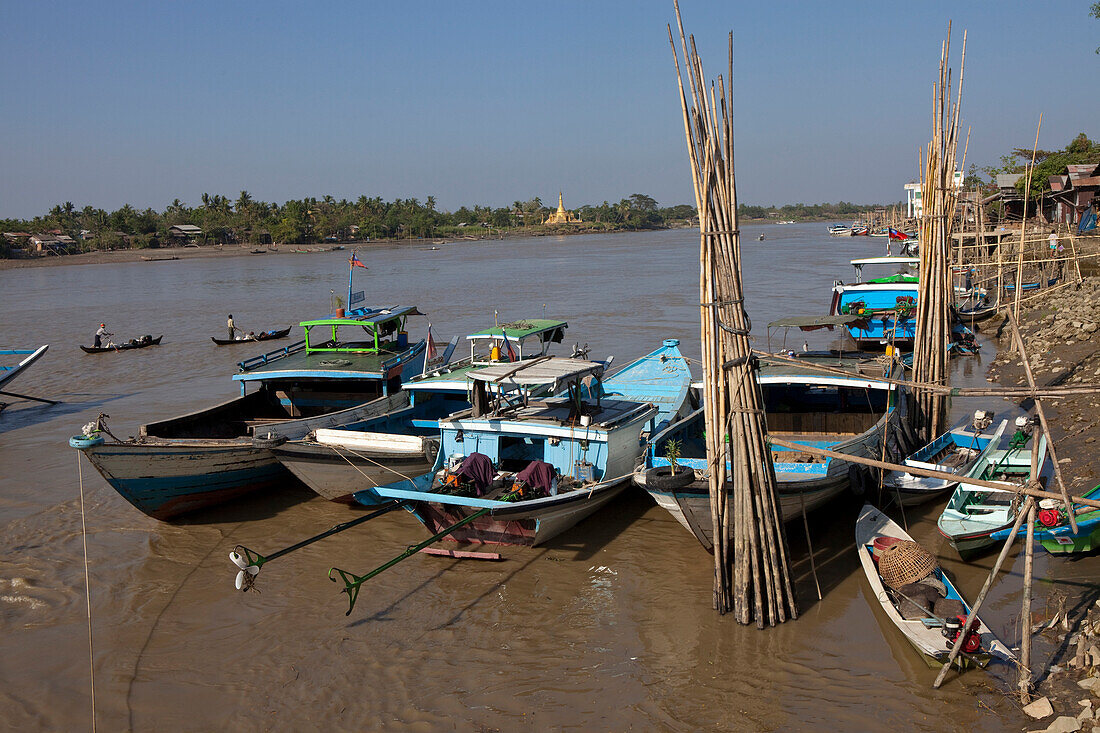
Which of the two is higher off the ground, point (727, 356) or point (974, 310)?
point (727, 356)

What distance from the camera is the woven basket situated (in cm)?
755

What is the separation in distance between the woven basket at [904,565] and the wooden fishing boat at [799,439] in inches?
51.5

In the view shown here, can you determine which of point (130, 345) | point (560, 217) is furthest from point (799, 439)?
point (560, 217)

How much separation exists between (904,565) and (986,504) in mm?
A: 2218

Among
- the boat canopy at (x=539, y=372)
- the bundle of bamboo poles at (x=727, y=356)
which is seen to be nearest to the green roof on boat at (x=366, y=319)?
the boat canopy at (x=539, y=372)

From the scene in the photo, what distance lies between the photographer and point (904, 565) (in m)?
7.61

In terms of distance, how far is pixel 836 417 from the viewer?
38.6 feet

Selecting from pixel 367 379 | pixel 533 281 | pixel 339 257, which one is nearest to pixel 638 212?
pixel 339 257

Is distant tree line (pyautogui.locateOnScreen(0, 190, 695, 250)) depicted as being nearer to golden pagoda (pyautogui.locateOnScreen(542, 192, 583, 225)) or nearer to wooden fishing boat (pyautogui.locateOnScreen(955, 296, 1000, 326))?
golden pagoda (pyautogui.locateOnScreen(542, 192, 583, 225))

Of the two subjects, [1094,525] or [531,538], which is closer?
[1094,525]

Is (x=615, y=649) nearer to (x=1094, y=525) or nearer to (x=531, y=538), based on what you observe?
(x=531, y=538)

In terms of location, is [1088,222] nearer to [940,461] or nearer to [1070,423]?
[1070,423]

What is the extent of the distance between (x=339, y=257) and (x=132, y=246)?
23.8 m

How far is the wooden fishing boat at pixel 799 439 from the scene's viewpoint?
28.0 feet
